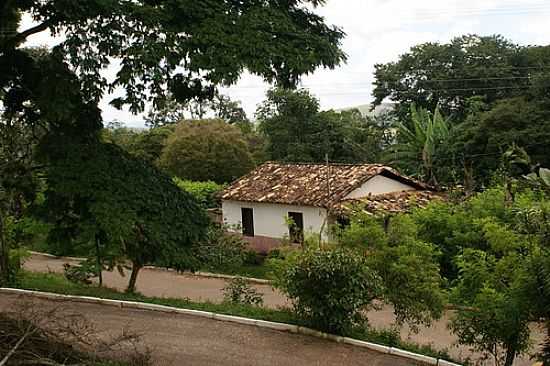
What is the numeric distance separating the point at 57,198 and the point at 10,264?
814cm

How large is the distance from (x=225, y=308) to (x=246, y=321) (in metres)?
1.01

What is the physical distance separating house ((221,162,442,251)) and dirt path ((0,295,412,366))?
902cm

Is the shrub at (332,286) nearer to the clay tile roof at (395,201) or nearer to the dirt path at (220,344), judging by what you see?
the dirt path at (220,344)

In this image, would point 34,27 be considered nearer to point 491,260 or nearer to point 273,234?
point 491,260

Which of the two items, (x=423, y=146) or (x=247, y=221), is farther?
(x=423, y=146)

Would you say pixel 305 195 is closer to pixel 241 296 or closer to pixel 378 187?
pixel 378 187

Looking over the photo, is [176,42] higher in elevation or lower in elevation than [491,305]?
higher

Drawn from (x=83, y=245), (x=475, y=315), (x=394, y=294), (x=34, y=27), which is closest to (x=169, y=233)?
(x=83, y=245)

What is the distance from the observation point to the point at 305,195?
21.5 metres

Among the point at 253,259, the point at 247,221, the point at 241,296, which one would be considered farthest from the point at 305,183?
the point at 241,296

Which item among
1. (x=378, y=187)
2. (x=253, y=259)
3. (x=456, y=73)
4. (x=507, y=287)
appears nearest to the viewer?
(x=507, y=287)

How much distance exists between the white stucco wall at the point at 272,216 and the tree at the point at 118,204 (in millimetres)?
13648

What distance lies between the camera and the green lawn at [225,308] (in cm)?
1061

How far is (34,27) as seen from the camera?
7.59 meters
